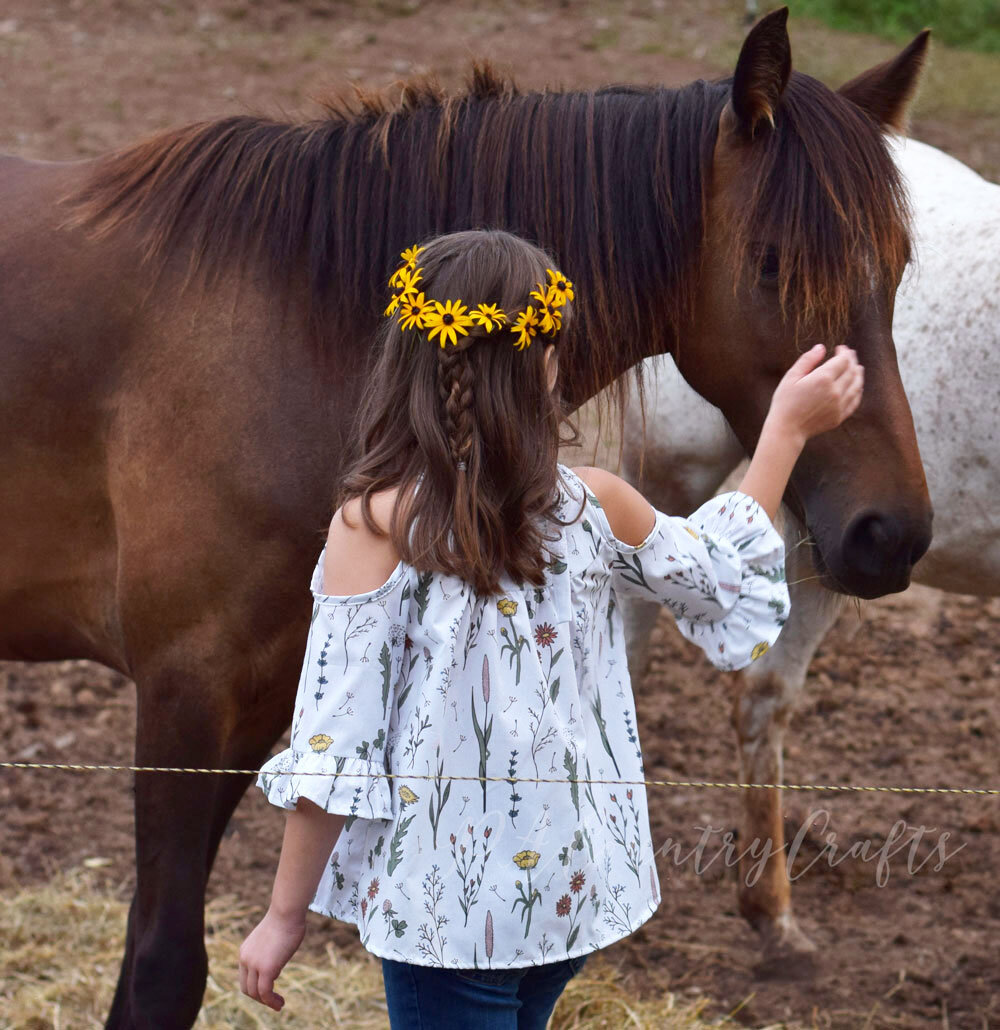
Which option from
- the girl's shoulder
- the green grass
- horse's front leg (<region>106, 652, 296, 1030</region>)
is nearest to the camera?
the girl's shoulder

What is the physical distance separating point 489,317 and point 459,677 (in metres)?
0.41

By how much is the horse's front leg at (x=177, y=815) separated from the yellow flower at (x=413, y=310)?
0.83 meters

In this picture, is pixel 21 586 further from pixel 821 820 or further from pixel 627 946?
pixel 821 820

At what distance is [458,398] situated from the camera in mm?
1414

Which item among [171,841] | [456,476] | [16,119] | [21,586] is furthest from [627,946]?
[16,119]

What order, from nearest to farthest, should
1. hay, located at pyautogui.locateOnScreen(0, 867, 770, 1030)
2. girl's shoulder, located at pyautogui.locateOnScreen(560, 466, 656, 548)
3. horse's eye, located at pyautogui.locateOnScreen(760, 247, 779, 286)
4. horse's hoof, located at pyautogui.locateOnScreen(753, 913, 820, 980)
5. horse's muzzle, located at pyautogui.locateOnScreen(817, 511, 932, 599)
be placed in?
girl's shoulder, located at pyautogui.locateOnScreen(560, 466, 656, 548) < horse's muzzle, located at pyautogui.locateOnScreen(817, 511, 932, 599) < horse's eye, located at pyautogui.locateOnScreen(760, 247, 779, 286) < hay, located at pyautogui.locateOnScreen(0, 867, 770, 1030) < horse's hoof, located at pyautogui.locateOnScreen(753, 913, 820, 980)

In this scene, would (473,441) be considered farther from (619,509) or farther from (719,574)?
(719,574)

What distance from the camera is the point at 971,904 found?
3.31 m

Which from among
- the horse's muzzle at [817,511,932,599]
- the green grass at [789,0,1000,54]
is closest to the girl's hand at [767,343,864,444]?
the horse's muzzle at [817,511,932,599]

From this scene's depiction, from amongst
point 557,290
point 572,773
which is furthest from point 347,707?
point 557,290

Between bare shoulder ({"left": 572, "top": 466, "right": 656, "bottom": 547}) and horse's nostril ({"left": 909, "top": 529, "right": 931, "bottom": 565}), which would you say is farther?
horse's nostril ({"left": 909, "top": 529, "right": 931, "bottom": 565})

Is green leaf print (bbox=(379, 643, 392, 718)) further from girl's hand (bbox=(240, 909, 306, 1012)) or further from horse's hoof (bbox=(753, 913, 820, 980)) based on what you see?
horse's hoof (bbox=(753, 913, 820, 980))

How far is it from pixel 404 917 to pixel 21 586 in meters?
1.23

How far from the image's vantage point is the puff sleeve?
60.7 inches
